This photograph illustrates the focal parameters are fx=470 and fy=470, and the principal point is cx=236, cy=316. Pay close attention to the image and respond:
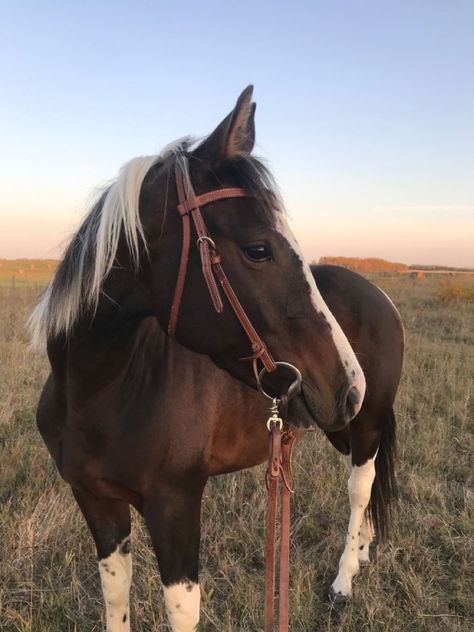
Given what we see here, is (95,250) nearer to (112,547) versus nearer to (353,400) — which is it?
(353,400)

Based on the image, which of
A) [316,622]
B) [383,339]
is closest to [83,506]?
[316,622]

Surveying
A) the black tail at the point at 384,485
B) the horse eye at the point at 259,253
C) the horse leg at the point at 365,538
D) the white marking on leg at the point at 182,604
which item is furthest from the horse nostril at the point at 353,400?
the horse leg at the point at 365,538

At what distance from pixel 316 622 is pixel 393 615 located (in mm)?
412

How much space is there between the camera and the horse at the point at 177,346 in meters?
1.48

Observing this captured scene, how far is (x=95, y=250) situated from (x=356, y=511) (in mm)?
2481

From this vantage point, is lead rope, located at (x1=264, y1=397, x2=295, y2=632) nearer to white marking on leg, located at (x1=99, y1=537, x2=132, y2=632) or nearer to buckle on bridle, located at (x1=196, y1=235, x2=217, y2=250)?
buckle on bridle, located at (x1=196, y1=235, x2=217, y2=250)

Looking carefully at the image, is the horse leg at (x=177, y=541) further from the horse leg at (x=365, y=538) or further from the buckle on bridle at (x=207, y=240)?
the horse leg at (x=365, y=538)

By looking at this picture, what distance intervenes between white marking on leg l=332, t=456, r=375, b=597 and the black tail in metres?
0.12

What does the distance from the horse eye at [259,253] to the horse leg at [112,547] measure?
1.30 m

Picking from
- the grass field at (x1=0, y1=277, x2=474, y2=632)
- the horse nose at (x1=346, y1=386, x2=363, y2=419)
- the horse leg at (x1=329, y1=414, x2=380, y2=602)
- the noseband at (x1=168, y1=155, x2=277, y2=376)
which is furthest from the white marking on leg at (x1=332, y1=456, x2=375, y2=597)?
the noseband at (x1=168, y1=155, x2=277, y2=376)

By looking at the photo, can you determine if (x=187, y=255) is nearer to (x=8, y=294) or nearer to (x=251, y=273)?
(x=251, y=273)

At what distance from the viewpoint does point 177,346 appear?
2.00 meters

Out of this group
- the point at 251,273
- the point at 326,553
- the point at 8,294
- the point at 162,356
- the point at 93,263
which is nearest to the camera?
the point at 251,273

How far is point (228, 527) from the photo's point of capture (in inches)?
125
